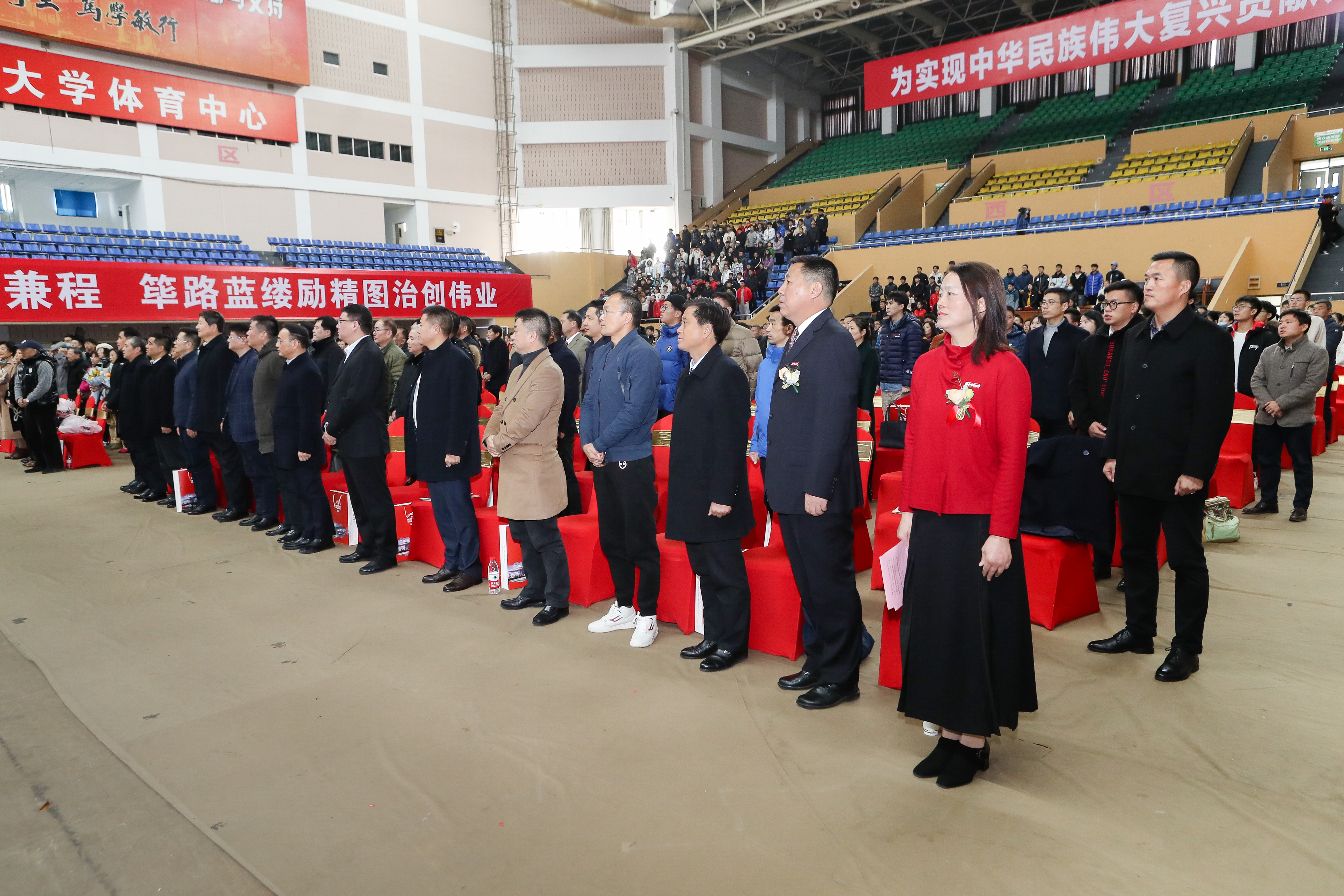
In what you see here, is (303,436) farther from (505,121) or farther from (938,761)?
(505,121)

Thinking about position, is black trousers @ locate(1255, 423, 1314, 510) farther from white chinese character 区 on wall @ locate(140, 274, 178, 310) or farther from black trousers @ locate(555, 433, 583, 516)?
white chinese character 区 on wall @ locate(140, 274, 178, 310)

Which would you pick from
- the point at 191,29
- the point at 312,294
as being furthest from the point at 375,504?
the point at 191,29

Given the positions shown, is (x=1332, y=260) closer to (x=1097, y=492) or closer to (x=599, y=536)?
(x=1097, y=492)

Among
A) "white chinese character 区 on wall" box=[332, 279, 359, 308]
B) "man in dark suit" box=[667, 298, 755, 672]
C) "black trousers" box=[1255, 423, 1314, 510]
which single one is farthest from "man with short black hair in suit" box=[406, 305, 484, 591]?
"white chinese character 区 on wall" box=[332, 279, 359, 308]

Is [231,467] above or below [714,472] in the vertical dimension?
below

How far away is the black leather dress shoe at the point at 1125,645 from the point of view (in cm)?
294

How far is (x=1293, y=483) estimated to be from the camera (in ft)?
19.7

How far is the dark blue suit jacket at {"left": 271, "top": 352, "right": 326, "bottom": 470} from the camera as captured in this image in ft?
14.7

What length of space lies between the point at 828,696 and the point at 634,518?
3.43ft

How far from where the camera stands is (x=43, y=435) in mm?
7699

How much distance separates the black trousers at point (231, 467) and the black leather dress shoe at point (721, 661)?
3.93 metres

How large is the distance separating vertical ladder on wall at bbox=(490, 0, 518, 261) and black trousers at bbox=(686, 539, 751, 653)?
19127 mm

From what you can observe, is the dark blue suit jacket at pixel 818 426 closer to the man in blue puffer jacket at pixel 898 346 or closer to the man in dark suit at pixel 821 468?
the man in dark suit at pixel 821 468

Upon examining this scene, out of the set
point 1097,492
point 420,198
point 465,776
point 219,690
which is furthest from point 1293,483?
point 420,198
